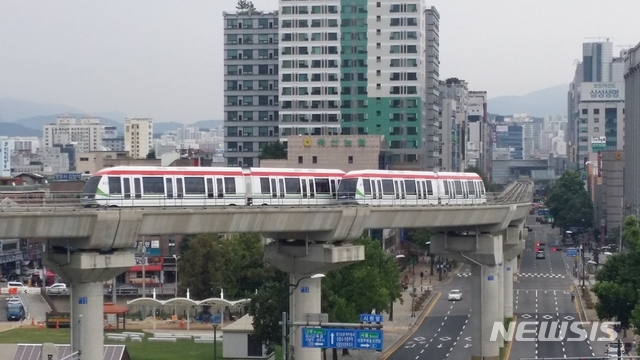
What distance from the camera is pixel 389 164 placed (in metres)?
158

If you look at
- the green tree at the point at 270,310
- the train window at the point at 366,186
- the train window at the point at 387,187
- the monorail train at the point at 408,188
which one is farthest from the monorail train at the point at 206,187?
the green tree at the point at 270,310

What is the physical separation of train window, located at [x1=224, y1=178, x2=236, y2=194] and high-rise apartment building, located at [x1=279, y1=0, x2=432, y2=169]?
104028 mm

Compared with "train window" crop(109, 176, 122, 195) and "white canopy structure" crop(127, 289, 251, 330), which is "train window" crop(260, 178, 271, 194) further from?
"white canopy structure" crop(127, 289, 251, 330)

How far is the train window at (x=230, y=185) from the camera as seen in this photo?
62.3 meters

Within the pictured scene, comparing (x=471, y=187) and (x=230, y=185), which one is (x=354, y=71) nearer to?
(x=471, y=187)

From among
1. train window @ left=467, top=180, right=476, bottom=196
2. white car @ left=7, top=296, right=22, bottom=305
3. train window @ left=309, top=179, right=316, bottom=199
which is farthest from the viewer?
white car @ left=7, top=296, right=22, bottom=305

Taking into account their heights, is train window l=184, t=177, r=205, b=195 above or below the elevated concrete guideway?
above

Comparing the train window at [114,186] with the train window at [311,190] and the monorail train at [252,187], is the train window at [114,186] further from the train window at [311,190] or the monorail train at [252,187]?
the train window at [311,190]

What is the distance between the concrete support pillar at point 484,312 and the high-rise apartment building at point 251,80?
100600 millimetres

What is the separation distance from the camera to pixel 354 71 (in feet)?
554

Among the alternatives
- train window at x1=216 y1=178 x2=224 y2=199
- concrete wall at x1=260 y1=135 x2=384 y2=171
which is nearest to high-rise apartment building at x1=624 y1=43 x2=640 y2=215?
concrete wall at x1=260 y1=135 x2=384 y2=171

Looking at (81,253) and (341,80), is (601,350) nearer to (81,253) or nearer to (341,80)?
(81,253)

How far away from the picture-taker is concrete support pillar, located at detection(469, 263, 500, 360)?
83125 mm

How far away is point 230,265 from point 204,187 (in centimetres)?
4986
